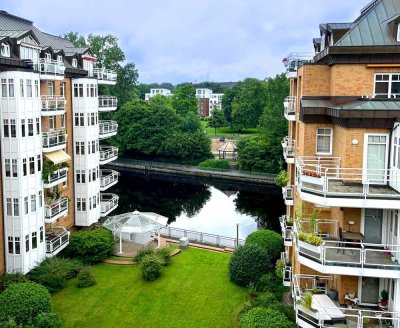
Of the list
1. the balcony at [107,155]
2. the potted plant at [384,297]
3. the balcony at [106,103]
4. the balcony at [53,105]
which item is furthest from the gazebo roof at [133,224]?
the potted plant at [384,297]

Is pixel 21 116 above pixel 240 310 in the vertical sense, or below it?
above

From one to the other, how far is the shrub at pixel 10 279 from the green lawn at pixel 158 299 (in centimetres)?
237

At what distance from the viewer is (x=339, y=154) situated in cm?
1877

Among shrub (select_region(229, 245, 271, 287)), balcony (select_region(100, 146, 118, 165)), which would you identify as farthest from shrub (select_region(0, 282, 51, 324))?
balcony (select_region(100, 146, 118, 165))

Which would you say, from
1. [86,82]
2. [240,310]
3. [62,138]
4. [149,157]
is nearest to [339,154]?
[240,310]

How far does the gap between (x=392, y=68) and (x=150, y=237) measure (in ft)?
83.9

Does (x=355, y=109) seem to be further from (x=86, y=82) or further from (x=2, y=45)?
(x=86, y=82)

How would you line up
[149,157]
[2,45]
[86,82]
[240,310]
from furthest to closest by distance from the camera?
[149,157] < [86,82] < [2,45] < [240,310]

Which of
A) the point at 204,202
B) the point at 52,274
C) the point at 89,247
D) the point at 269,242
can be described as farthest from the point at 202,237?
the point at 204,202

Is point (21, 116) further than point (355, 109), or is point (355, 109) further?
point (21, 116)

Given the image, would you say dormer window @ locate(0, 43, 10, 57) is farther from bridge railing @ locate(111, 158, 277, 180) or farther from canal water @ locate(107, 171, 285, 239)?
bridge railing @ locate(111, 158, 277, 180)

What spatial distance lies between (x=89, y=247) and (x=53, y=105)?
1033cm

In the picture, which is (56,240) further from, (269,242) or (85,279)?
(269,242)

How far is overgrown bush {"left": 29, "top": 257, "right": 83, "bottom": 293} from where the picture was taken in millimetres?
29344
